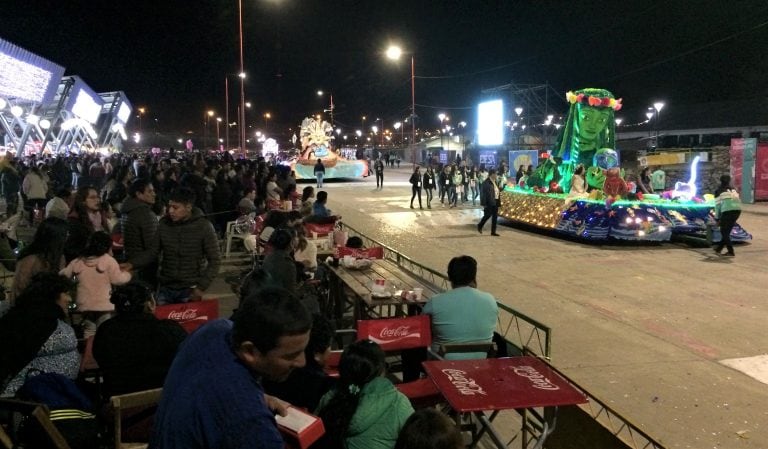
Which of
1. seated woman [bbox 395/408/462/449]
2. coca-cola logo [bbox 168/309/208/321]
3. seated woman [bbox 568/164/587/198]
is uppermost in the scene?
seated woman [bbox 568/164/587/198]

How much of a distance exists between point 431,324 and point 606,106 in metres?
13.4

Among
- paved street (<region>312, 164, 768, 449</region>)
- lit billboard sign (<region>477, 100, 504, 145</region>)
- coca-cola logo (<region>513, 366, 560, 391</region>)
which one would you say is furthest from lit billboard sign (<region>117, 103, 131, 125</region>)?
coca-cola logo (<region>513, 366, 560, 391</region>)

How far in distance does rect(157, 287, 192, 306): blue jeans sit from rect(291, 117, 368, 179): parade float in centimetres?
3009

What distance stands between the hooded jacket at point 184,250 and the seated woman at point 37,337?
131 cm

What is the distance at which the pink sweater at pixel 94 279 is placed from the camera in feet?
16.9

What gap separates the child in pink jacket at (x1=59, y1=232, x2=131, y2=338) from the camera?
5148mm

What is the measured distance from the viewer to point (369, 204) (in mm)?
22000

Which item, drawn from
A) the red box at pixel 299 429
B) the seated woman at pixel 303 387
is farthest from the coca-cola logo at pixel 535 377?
the red box at pixel 299 429

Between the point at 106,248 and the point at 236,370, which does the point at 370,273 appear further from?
the point at 236,370

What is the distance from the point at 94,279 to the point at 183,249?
2.81 feet

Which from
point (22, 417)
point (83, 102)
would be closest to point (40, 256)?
point (22, 417)

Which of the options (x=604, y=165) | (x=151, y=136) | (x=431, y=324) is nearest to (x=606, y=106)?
(x=604, y=165)

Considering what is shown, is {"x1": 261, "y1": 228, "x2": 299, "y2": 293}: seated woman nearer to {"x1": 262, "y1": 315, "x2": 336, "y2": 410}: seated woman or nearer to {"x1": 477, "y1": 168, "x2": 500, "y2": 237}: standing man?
{"x1": 262, "y1": 315, "x2": 336, "y2": 410}: seated woman

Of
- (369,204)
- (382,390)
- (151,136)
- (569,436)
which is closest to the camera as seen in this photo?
(382,390)
